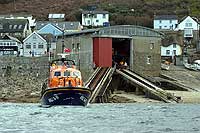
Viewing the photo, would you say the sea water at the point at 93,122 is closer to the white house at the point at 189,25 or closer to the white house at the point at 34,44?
the white house at the point at 34,44

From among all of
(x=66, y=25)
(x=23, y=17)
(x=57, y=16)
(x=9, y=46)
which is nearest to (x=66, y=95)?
(x=9, y=46)

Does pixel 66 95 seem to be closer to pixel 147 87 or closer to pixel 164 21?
pixel 147 87

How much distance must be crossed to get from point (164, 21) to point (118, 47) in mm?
71149

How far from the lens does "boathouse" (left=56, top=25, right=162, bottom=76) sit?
6769 cm

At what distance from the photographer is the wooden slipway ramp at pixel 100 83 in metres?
57.8

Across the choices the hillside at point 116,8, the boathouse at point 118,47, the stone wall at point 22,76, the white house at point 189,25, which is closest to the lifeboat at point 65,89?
the stone wall at point 22,76

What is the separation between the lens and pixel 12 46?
111312 millimetres

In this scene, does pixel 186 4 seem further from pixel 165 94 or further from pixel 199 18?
pixel 165 94

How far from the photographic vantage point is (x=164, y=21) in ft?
470

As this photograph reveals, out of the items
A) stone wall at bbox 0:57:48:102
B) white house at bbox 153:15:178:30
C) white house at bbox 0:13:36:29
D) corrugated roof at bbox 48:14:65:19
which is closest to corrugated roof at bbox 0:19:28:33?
white house at bbox 0:13:36:29

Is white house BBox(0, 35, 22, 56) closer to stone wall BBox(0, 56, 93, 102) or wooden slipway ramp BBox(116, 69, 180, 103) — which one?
stone wall BBox(0, 56, 93, 102)

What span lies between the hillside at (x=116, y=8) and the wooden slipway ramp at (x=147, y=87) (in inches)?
2705

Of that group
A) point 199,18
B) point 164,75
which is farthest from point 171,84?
point 199,18

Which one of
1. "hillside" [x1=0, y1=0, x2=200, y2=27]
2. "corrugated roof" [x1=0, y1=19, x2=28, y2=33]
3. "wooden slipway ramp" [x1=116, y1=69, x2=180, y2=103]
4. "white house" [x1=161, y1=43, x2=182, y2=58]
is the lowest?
"wooden slipway ramp" [x1=116, y1=69, x2=180, y2=103]
